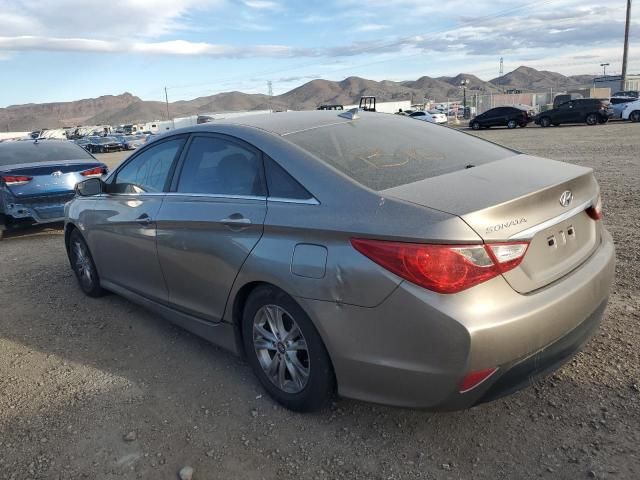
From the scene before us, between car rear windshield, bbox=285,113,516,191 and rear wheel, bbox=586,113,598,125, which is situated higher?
car rear windshield, bbox=285,113,516,191

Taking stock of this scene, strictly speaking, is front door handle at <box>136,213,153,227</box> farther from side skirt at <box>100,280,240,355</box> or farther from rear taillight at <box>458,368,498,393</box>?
rear taillight at <box>458,368,498,393</box>

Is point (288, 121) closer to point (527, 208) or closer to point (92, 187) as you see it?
point (527, 208)

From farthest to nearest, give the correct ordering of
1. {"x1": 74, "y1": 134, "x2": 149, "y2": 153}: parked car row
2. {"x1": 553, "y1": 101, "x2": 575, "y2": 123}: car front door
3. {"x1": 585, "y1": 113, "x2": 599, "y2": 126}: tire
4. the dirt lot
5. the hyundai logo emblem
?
{"x1": 74, "y1": 134, "x2": 149, "y2": 153}: parked car row
{"x1": 553, "y1": 101, "x2": 575, "y2": 123}: car front door
{"x1": 585, "y1": 113, "x2": 599, "y2": 126}: tire
the hyundai logo emblem
the dirt lot

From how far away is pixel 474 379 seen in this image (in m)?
2.39

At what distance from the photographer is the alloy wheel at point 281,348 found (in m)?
2.97

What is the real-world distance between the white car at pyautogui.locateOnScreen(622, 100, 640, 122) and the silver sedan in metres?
29.8

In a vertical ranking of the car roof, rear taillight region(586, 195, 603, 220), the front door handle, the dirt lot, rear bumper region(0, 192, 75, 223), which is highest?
the car roof

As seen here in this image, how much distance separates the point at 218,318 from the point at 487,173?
183cm

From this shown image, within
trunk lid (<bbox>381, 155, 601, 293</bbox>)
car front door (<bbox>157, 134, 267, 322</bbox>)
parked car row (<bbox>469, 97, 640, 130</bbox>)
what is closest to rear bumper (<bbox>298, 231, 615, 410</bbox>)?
trunk lid (<bbox>381, 155, 601, 293</bbox>)

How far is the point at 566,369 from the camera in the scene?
3305 mm

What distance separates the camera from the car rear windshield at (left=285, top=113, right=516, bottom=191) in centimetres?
295

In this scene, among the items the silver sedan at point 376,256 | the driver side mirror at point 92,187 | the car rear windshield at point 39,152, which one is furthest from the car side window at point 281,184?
the car rear windshield at point 39,152

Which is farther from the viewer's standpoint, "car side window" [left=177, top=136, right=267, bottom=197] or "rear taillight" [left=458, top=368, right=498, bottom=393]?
"car side window" [left=177, top=136, right=267, bottom=197]

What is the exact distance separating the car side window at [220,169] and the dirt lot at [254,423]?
123 centimetres
